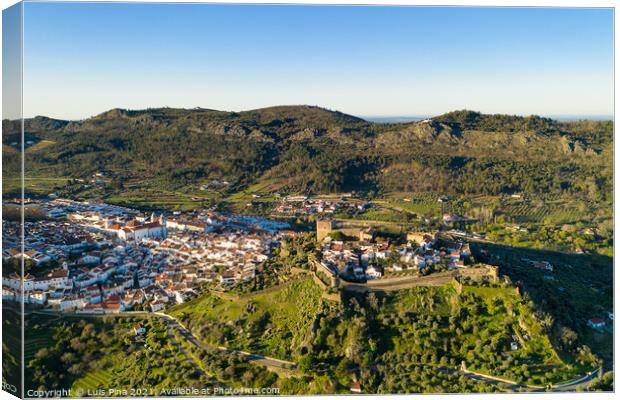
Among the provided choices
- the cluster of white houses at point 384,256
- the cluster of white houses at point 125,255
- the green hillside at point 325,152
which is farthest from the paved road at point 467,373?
the green hillside at point 325,152

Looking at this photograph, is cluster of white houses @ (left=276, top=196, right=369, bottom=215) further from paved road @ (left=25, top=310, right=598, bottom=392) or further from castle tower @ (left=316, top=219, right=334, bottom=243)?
paved road @ (left=25, top=310, right=598, bottom=392)

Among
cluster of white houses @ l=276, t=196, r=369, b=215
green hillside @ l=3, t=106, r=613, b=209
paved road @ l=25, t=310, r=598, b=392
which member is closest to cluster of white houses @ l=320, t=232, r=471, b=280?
paved road @ l=25, t=310, r=598, b=392

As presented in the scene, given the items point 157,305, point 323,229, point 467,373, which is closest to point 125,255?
point 157,305

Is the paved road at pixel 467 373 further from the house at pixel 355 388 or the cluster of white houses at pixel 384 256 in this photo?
the cluster of white houses at pixel 384 256

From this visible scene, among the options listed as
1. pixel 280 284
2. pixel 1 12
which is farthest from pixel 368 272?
pixel 1 12

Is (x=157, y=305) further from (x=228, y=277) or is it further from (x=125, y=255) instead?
(x=125, y=255)

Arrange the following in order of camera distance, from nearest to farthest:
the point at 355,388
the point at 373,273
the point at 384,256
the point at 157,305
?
the point at 355,388 < the point at 373,273 < the point at 157,305 < the point at 384,256

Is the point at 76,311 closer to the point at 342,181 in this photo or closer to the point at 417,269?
the point at 417,269
